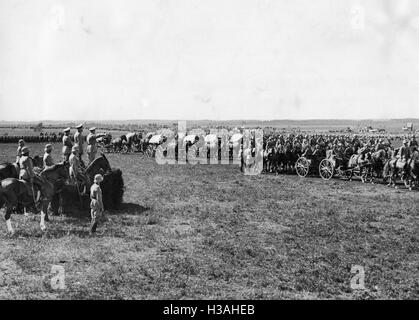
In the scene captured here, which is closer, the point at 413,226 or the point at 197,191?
the point at 413,226

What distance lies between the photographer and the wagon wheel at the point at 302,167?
76.4 ft

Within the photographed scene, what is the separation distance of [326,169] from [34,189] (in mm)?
14967

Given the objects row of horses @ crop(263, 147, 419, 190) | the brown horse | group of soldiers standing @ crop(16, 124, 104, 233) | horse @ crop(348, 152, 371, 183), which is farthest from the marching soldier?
horse @ crop(348, 152, 371, 183)

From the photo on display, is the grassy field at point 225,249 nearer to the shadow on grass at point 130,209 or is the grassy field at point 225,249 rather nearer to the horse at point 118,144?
the shadow on grass at point 130,209

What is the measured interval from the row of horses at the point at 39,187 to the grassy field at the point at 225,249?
577 millimetres

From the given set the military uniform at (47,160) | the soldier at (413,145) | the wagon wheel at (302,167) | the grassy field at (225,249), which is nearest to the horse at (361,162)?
the soldier at (413,145)

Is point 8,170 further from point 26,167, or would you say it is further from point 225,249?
point 225,249

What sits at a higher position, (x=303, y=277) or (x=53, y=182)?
(x=53, y=182)

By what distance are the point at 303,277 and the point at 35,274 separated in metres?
5.22

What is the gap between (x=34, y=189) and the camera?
12406 mm
